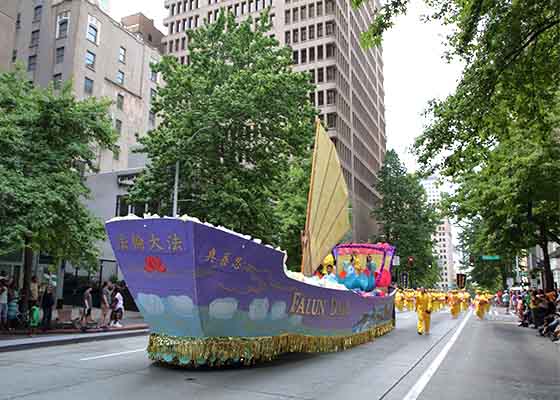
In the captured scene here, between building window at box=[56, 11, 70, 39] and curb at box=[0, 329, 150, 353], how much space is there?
3200 cm

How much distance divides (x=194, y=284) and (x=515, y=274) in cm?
6355

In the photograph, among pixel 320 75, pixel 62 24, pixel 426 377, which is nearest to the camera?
pixel 426 377

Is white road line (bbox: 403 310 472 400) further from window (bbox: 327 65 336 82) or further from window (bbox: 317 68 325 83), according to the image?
window (bbox: 317 68 325 83)

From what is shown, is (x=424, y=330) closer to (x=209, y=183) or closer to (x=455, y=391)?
(x=455, y=391)

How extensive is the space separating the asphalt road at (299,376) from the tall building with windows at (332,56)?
142ft

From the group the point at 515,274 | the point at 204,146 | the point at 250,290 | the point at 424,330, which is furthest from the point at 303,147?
the point at 515,274

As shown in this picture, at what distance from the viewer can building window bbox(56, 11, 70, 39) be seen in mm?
39309

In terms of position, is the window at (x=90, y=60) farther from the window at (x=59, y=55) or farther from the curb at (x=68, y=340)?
the curb at (x=68, y=340)

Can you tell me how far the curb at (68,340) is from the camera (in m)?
11.5

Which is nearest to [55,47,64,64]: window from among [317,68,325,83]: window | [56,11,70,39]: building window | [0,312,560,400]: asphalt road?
[56,11,70,39]: building window

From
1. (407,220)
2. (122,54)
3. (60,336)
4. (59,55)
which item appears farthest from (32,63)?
(407,220)

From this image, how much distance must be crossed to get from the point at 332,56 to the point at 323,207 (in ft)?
162

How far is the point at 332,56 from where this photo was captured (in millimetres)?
57562

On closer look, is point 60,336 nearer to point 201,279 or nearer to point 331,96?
point 201,279
